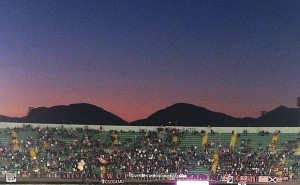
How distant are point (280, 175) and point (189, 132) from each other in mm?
6591

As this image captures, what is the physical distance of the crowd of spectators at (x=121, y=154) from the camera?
2638cm

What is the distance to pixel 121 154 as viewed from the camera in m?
28.0

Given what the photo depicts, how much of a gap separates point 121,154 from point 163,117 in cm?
372

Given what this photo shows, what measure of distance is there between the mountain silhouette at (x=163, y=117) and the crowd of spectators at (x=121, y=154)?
2.21 feet

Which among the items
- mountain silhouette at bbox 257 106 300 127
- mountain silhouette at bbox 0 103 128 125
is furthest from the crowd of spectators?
mountain silhouette at bbox 257 106 300 127

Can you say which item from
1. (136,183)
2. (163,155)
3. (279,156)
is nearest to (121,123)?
(163,155)

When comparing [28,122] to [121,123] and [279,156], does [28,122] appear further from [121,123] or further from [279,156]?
[279,156]

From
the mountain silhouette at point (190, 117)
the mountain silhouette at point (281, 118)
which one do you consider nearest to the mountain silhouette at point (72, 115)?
the mountain silhouette at point (190, 117)

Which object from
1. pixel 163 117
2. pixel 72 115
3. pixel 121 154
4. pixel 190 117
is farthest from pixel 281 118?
pixel 72 115

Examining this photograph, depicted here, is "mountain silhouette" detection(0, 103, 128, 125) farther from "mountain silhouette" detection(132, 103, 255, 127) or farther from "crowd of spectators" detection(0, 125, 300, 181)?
"mountain silhouette" detection(132, 103, 255, 127)

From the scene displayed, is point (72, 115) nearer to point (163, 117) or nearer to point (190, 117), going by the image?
point (163, 117)

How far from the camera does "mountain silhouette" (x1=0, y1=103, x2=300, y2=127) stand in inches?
1110

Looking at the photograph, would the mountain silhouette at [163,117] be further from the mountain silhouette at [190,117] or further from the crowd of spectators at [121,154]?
the crowd of spectators at [121,154]

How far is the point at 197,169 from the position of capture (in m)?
26.9
